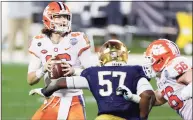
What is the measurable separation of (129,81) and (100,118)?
0.31 meters

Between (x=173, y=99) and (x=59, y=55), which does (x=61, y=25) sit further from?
(x=173, y=99)

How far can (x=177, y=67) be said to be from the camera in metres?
4.73

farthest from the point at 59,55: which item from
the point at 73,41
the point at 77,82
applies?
the point at 77,82

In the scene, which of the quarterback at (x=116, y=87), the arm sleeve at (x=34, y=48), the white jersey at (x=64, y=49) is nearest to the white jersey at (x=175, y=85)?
the quarterback at (x=116, y=87)

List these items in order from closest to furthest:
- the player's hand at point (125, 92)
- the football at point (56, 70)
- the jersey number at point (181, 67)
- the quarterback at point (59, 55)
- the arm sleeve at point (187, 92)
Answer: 1. the arm sleeve at point (187, 92)
2. the player's hand at point (125, 92)
3. the jersey number at point (181, 67)
4. the football at point (56, 70)
5. the quarterback at point (59, 55)

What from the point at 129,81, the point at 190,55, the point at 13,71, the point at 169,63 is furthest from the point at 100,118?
the point at 190,55

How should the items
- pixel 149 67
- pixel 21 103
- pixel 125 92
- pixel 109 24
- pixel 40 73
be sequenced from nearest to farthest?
pixel 125 92 → pixel 149 67 → pixel 40 73 → pixel 21 103 → pixel 109 24

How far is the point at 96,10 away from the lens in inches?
573

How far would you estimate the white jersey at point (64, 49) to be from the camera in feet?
17.2

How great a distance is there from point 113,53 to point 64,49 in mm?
565

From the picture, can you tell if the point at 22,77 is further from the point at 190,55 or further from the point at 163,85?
the point at 163,85

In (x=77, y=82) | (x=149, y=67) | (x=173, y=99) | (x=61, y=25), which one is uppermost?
(x=61, y=25)

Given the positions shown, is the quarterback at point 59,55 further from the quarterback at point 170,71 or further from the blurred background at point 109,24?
the blurred background at point 109,24

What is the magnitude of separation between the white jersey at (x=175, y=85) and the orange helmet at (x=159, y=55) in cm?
5
